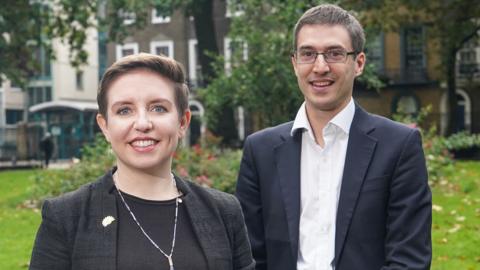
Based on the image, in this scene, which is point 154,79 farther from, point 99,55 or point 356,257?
point 99,55

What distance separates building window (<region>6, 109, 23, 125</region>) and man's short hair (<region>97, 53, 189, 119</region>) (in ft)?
173

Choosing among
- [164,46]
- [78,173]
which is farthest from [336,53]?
[164,46]

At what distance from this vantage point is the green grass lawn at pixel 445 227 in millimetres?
9008

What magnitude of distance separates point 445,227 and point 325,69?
792 centimetres

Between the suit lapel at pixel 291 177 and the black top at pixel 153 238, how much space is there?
101cm

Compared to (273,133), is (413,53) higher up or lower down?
higher up

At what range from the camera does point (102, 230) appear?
2.58 metres

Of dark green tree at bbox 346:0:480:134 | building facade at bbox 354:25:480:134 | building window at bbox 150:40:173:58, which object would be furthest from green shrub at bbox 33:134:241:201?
building window at bbox 150:40:173:58

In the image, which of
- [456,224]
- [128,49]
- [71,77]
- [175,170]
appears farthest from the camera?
[71,77]

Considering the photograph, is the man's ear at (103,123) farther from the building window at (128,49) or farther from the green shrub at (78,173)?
the building window at (128,49)

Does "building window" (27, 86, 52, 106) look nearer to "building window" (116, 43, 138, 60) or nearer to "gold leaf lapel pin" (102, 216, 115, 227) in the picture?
"building window" (116, 43, 138, 60)

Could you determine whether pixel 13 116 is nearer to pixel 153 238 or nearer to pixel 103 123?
pixel 103 123

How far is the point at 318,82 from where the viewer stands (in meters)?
3.61

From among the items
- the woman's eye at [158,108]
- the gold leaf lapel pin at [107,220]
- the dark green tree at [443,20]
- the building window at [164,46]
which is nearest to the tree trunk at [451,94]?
the dark green tree at [443,20]
